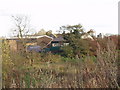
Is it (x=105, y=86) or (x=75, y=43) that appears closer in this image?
(x=105, y=86)

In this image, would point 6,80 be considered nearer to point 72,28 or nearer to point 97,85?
point 97,85

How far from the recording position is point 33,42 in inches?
850

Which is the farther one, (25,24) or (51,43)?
(51,43)

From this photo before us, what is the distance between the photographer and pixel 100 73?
13.0ft

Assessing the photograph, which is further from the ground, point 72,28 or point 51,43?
point 72,28

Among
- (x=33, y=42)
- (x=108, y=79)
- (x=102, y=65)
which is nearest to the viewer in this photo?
(x=108, y=79)

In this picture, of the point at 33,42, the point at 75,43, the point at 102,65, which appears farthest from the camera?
the point at 33,42

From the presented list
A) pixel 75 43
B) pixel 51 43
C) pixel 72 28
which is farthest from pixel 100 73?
pixel 51 43

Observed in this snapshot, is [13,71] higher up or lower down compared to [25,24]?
lower down

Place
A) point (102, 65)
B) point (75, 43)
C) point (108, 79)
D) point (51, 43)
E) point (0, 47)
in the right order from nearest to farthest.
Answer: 1. point (108, 79)
2. point (102, 65)
3. point (0, 47)
4. point (75, 43)
5. point (51, 43)

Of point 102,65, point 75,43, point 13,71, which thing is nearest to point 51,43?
point 75,43

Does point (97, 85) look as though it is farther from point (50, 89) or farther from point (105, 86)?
point (50, 89)

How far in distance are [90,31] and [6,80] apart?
639 inches

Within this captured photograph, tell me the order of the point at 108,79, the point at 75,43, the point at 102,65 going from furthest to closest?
the point at 75,43 < the point at 102,65 < the point at 108,79
